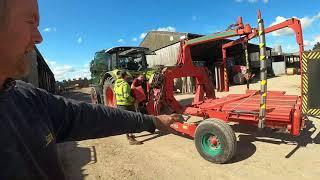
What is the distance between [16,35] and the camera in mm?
1140

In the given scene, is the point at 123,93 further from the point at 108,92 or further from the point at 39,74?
the point at 39,74

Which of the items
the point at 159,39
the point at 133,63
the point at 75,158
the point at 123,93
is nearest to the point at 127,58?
the point at 133,63

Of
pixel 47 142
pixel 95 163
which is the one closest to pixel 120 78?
pixel 95 163

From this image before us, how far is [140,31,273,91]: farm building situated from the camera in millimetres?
28744

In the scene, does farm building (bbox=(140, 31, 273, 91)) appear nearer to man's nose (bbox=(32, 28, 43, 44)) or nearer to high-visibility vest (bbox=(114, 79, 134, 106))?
high-visibility vest (bbox=(114, 79, 134, 106))

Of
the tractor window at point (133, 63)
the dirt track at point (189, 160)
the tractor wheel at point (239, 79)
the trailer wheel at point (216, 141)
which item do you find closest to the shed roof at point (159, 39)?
the tractor wheel at point (239, 79)

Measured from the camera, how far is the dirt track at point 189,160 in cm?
602

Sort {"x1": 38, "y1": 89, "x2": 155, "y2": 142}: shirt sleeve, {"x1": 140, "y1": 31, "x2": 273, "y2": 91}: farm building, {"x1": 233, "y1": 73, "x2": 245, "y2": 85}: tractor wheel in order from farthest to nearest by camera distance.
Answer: {"x1": 140, "y1": 31, "x2": 273, "y2": 91}: farm building → {"x1": 233, "y1": 73, "x2": 245, "y2": 85}: tractor wheel → {"x1": 38, "y1": 89, "x2": 155, "y2": 142}: shirt sleeve

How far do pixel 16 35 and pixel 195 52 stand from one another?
29895mm

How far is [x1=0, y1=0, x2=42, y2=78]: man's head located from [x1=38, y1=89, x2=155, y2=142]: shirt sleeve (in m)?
0.34

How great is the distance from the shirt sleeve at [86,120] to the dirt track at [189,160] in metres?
4.46

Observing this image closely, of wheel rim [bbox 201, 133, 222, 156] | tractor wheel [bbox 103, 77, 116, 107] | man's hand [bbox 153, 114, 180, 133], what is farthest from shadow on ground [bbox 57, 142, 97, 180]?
man's hand [bbox 153, 114, 180, 133]

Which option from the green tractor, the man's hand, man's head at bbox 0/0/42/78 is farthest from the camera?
the green tractor

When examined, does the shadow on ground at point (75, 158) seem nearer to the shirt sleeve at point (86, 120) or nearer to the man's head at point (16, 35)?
the shirt sleeve at point (86, 120)
